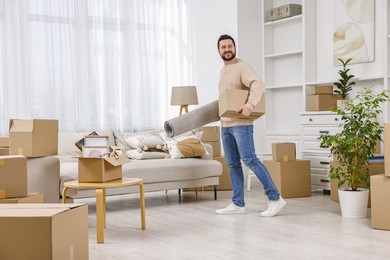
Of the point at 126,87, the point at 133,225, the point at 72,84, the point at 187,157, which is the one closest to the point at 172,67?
the point at 126,87

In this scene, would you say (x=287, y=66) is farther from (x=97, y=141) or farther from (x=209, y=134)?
(x=97, y=141)

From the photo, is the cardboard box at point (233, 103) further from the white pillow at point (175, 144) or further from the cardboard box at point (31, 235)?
the cardboard box at point (31, 235)

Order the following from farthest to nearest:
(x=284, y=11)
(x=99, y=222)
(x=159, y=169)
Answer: (x=284, y=11) < (x=159, y=169) < (x=99, y=222)

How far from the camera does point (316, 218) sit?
5016mm

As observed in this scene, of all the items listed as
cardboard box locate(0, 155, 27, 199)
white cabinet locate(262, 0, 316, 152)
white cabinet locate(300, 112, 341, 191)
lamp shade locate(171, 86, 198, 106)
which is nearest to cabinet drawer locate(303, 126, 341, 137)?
white cabinet locate(300, 112, 341, 191)

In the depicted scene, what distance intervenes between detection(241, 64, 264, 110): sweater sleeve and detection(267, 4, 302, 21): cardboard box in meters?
2.42

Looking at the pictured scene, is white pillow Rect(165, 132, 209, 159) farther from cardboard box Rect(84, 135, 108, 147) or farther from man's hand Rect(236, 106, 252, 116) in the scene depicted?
cardboard box Rect(84, 135, 108, 147)

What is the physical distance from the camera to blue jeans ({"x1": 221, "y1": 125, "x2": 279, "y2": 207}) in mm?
5055

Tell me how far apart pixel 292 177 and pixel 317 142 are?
589mm

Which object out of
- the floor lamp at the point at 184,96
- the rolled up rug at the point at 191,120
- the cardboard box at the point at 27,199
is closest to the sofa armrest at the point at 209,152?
the floor lamp at the point at 184,96

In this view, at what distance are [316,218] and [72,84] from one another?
→ 3.49 m

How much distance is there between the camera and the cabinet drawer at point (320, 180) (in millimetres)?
6492

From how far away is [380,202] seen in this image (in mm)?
4453

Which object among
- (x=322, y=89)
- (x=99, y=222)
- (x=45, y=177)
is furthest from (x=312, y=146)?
(x=99, y=222)
